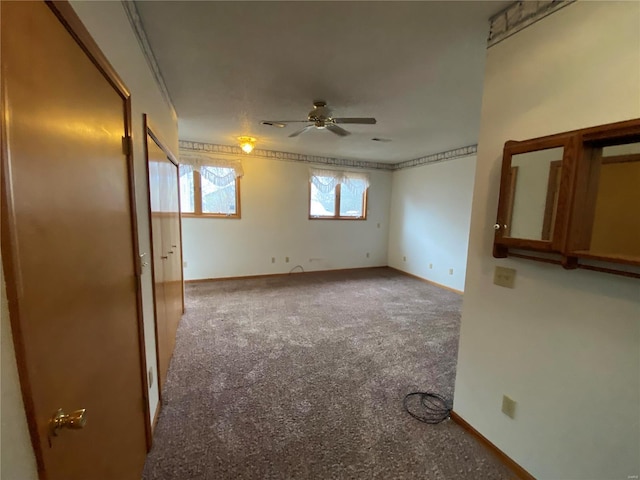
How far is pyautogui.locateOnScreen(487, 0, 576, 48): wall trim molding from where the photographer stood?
49.1 inches

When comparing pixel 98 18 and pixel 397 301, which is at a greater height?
pixel 98 18

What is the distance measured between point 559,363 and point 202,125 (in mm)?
3998

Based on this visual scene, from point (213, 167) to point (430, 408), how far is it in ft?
14.6

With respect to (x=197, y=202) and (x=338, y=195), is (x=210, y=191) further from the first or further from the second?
(x=338, y=195)

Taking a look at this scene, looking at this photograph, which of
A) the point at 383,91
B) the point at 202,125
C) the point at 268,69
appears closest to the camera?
the point at 268,69

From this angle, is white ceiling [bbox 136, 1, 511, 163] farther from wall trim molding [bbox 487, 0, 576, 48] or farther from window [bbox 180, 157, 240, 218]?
window [bbox 180, 157, 240, 218]

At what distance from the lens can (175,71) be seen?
81.4 inches

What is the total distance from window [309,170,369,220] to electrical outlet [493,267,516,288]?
4.13 metres

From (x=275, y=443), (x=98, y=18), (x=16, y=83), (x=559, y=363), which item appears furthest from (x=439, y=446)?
(x=98, y=18)

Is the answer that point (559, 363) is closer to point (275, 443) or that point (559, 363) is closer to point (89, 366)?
point (275, 443)

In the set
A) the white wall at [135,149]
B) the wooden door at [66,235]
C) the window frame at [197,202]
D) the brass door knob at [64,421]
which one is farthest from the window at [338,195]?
the brass door knob at [64,421]

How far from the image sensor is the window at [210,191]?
449 centimetres

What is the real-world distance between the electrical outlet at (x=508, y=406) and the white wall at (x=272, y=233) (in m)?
4.23

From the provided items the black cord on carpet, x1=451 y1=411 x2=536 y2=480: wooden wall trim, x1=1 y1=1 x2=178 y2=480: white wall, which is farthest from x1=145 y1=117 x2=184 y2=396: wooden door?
x1=451 y1=411 x2=536 y2=480: wooden wall trim
